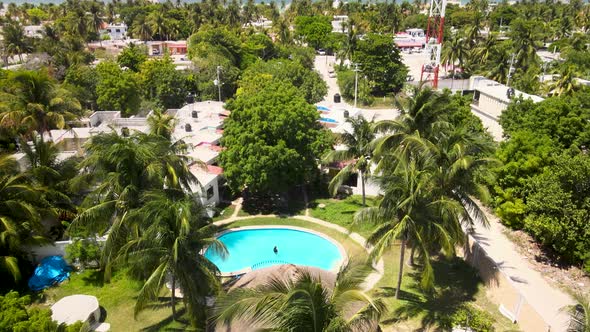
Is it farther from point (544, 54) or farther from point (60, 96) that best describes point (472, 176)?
point (544, 54)

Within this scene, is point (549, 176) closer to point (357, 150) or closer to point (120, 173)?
point (357, 150)

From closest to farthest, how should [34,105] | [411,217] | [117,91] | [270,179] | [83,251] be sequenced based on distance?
1. [411,217]
2. [83,251]
3. [270,179]
4. [34,105]
5. [117,91]

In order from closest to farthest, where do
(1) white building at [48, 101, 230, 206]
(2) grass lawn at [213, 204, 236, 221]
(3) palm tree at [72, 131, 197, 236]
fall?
(3) palm tree at [72, 131, 197, 236] → (2) grass lawn at [213, 204, 236, 221] → (1) white building at [48, 101, 230, 206]

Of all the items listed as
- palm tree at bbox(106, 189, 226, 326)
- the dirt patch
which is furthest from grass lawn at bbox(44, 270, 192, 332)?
the dirt patch

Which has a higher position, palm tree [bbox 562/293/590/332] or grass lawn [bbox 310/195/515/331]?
palm tree [bbox 562/293/590/332]

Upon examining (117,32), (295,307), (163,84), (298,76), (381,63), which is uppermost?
(117,32)

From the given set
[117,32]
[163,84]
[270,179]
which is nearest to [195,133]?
[270,179]

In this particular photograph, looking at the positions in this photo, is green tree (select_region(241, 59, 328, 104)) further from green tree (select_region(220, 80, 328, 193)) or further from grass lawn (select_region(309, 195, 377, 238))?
grass lawn (select_region(309, 195, 377, 238))
